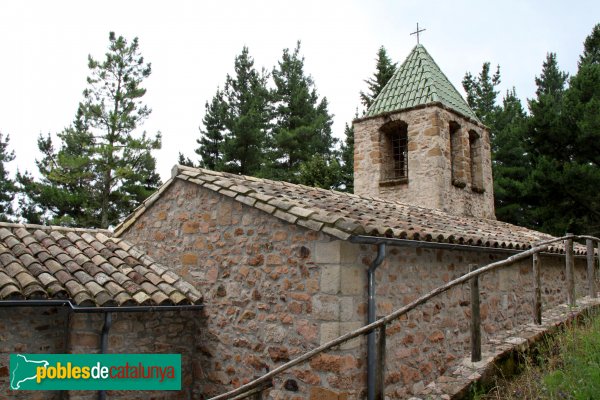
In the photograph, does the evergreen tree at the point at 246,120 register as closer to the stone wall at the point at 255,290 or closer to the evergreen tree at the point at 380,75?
the evergreen tree at the point at 380,75

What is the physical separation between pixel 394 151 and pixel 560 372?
8047 millimetres

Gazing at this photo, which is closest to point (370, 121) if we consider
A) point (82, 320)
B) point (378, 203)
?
point (378, 203)

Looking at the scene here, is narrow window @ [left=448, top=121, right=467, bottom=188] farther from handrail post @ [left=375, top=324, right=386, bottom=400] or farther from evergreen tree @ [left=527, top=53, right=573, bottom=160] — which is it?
evergreen tree @ [left=527, top=53, right=573, bottom=160]

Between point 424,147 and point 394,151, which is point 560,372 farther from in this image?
point 394,151

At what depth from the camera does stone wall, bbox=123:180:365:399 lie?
4.92 m

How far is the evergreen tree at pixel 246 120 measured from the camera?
2367 cm

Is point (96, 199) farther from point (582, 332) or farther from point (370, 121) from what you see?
point (582, 332)

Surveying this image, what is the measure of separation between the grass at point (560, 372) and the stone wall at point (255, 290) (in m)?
1.49

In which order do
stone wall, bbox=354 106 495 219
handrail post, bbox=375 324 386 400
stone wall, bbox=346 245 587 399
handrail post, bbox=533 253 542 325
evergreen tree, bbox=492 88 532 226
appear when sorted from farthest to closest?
1. evergreen tree, bbox=492 88 532 226
2. stone wall, bbox=354 106 495 219
3. handrail post, bbox=533 253 542 325
4. stone wall, bbox=346 245 587 399
5. handrail post, bbox=375 324 386 400

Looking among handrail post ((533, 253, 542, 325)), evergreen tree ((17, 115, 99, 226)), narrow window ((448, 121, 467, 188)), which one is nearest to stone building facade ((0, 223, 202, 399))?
handrail post ((533, 253, 542, 325))

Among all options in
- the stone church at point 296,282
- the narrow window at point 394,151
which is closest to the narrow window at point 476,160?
the narrow window at point 394,151

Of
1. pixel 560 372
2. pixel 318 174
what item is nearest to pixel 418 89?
pixel 318 174

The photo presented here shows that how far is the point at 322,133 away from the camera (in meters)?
29.8

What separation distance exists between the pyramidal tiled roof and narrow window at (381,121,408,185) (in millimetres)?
521
